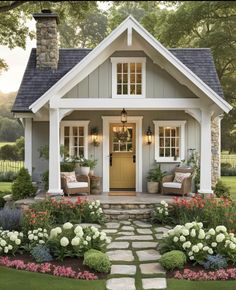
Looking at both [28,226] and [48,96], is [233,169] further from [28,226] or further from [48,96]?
[28,226]

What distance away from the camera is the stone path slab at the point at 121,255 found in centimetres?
813

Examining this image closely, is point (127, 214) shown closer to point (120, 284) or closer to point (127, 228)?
point (127, 228)

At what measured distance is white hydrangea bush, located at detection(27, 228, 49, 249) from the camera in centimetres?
838

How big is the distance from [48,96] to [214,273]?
7490 millimetres

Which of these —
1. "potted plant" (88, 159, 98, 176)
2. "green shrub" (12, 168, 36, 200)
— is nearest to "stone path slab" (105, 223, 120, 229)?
"green shrub" (12, 168, 36, 200)

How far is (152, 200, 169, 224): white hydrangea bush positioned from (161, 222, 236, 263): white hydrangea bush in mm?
3241

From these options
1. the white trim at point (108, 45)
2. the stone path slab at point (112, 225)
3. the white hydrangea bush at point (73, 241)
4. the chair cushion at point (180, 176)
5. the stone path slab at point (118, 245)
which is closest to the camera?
the white hydrangea bush at point (73, 241)

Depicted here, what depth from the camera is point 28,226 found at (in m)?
9.11

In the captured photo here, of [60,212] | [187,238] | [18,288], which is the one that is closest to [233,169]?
[60,212]

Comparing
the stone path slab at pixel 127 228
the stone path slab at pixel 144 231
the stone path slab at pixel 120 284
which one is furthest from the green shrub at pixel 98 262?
the stone path slab at pixel 127 228

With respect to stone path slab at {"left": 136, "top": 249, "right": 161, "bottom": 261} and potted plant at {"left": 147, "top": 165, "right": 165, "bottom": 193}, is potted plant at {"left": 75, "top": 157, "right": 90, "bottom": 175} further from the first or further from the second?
stone path slab at {"left": 136, "top": 249, "right": 161, "bottom": 261}

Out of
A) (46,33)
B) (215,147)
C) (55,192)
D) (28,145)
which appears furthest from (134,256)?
(215,147)

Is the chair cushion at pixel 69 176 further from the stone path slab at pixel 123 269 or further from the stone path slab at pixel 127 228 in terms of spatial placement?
the stone path slab at pixel 123 269

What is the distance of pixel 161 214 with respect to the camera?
38.0 ft
